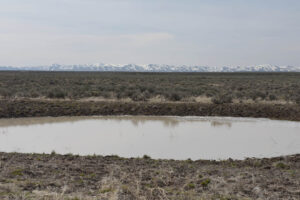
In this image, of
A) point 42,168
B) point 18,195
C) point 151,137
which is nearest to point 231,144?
point 151,137

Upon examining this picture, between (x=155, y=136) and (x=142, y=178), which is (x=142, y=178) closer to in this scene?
(x=142, y=178)

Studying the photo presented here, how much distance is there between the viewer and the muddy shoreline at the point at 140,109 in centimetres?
1903

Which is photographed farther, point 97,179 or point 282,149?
point 282,149

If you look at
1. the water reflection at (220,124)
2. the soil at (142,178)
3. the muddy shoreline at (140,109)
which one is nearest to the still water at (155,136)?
the water reflection at (220,124)

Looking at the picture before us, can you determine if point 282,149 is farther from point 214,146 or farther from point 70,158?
point 70,158

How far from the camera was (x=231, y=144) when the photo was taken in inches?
509

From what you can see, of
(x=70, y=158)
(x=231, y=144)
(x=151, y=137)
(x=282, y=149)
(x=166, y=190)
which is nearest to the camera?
(x=166, y=190)

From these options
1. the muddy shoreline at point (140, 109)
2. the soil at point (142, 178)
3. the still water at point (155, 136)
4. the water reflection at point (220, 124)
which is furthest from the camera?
the muddy shoreline at point (140, 109)

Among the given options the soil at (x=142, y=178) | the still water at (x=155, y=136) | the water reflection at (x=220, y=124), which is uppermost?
the soil at (x=142, y=178)

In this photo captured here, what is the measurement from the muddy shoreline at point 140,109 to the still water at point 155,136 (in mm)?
922

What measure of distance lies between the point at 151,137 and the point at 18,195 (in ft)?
27.3

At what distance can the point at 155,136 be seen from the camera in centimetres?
1420

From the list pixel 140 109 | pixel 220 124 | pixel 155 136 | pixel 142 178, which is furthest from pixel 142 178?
pixel 140 109

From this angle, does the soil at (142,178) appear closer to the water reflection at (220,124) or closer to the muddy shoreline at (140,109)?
the water reflection at (220,124)
